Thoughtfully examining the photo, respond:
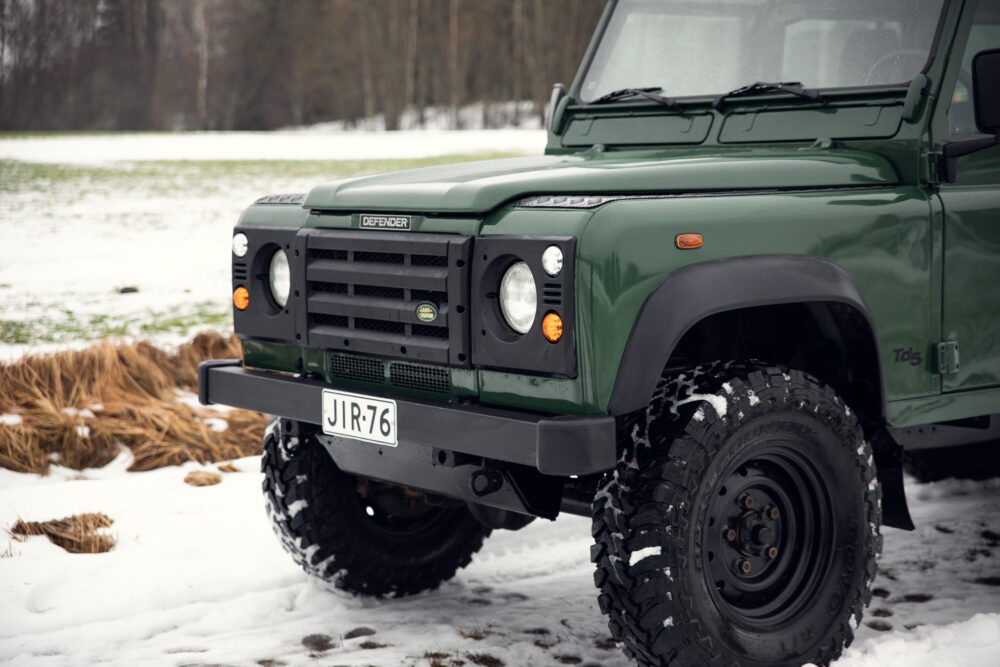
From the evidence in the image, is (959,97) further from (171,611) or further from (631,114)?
(171,611)

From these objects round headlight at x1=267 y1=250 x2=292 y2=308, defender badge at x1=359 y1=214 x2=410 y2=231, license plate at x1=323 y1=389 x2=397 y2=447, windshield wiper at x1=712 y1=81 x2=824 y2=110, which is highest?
windshield wiper at x1=712 y1=81 x2=824 y2=110

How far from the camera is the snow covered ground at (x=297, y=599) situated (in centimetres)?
381

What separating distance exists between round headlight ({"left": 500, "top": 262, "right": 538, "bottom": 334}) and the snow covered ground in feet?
4.04

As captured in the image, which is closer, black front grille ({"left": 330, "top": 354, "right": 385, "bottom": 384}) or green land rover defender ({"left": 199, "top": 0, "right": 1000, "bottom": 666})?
green land rover defender ({"left": 199, "top": 0, "right": 1000, "bottom": 666})

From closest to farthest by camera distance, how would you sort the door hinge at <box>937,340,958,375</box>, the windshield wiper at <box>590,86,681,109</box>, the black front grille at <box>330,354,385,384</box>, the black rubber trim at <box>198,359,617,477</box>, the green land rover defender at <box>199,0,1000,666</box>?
the black rubber trim at <box>198,359,617,477</box> < the green land rover defender at <box>199,0,1000,666</box> < the black front grille at <box>330,354,385,384</box> < the door hinge at <box>937,340,958,375</box> < the windshield wiper at <box>590,86,681,109</box>

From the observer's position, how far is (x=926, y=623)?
4051 mm

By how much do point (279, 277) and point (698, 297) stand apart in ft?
4.97

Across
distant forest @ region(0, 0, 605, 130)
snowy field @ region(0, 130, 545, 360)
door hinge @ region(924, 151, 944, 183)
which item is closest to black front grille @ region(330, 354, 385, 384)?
door hinge @ region(924, 151, 944, 183)

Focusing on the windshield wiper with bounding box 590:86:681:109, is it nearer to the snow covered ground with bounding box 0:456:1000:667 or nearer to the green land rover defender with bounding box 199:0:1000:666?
the green land rover defender with bounding box 199:0:1000:666

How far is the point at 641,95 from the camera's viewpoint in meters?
4.48

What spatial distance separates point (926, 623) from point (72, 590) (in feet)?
9.92

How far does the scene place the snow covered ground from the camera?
3.81 m

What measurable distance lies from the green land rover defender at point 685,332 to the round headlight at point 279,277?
0.7 inches

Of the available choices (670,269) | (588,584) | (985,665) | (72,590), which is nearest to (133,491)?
(72,590)
